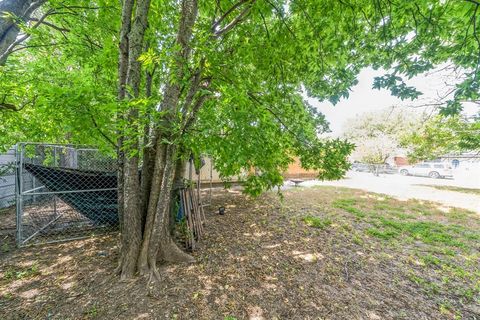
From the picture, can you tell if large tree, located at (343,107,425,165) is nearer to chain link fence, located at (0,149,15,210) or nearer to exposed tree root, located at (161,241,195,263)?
exposed tree root, located at (161,241,195,263)

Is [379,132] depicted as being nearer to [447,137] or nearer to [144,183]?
[447,137]

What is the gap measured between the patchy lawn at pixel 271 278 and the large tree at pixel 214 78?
48 centimetres

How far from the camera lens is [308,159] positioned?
3070 mm

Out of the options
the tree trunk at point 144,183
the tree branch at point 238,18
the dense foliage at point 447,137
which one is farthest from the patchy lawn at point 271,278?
the dense foliage at point 447,137

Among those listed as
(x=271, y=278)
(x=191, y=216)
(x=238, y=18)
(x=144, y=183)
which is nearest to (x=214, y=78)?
(x=238, y=18)

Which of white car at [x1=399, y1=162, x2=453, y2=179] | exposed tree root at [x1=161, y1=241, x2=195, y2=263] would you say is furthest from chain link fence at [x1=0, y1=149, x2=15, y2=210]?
white car at [x1=399, y1=162, x2=453, y2=179]

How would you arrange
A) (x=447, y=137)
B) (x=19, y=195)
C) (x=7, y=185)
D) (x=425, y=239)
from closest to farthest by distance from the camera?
(x=19, y=195), (x=425, y=239), (x=7, y=185), (x=447, y=137)

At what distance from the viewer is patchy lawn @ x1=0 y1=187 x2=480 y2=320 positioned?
2040 millimetres

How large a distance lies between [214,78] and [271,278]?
103 inches

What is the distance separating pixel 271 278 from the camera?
2.55m

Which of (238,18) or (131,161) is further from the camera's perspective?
(238,18)

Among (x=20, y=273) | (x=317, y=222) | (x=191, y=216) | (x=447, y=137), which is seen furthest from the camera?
(x=447, y=137)

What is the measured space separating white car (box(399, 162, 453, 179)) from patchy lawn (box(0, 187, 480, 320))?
15.9 meters

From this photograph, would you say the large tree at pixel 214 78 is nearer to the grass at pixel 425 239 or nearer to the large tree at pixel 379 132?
the grass at pixel 425 239
